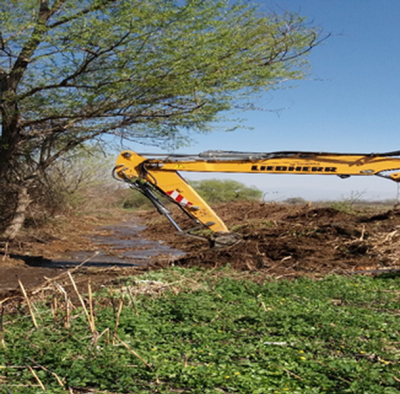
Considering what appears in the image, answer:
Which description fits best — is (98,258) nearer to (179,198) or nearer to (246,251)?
(179,198)

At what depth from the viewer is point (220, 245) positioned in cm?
1073

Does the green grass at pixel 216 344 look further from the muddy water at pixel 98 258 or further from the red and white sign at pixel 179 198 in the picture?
the red and white sign at pixel 179 198

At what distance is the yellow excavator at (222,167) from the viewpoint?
412 inches

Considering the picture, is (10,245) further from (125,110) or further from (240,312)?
(240,312)

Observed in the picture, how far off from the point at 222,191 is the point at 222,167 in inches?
772

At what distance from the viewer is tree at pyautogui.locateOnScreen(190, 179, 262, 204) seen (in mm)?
29344

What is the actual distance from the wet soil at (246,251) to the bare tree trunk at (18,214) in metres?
0.37

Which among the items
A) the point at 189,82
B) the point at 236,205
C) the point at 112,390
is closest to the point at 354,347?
the point at 112,390

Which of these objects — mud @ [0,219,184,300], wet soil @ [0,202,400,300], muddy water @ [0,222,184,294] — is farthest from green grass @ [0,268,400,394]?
mud @ [0,219,184,300]

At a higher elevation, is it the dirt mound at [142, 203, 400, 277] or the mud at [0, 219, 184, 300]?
the dirt mound at [142, 203, 400, 277]

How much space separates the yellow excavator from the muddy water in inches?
54.7

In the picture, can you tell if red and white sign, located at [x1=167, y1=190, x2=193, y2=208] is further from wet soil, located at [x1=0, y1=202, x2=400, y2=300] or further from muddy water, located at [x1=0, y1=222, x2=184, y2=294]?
muddy water, located at [x1=0, y1=222, x2=184, y2=294]

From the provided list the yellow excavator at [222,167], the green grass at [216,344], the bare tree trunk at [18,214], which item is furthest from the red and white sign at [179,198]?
the bare tree trunk at [18,214]

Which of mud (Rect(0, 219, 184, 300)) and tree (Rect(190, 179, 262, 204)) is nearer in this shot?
mud (Rect(0, 219, 184, 300))
